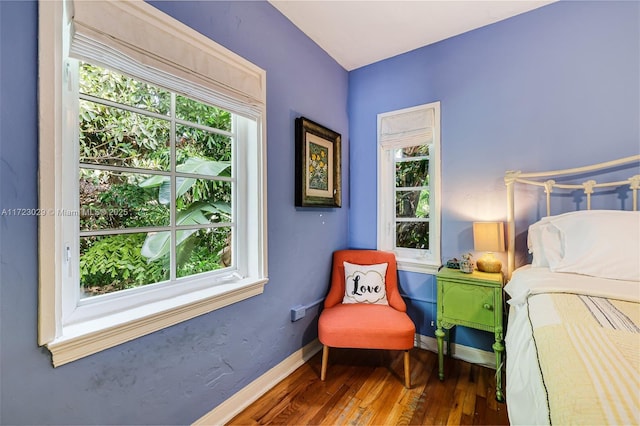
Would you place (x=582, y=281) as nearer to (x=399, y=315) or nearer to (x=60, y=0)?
(x=399, y=315)

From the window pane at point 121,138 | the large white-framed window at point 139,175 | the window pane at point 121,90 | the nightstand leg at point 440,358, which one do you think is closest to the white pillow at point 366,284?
the nightstand leg at point 440,358

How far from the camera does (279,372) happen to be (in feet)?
5.94

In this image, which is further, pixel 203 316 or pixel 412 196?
pixel 412 196

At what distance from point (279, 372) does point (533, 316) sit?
1534 millimetres

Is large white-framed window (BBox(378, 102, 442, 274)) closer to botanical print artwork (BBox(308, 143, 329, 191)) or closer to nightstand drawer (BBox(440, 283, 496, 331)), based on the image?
nightstand drawer (BBox(440, 283, 496, 331))

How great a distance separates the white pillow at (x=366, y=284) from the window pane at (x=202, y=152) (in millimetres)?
1294

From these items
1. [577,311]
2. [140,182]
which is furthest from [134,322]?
[577,311]

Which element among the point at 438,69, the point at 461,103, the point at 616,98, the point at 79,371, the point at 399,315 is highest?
the point at 438,69

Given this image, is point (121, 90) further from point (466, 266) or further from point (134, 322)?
point (466, 266)

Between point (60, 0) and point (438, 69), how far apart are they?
2307 mm

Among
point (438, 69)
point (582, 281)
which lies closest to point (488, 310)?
point (582, 281)

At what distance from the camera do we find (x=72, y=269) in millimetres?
1021

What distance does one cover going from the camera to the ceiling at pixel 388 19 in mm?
1757

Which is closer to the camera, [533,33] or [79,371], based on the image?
[79,371]
